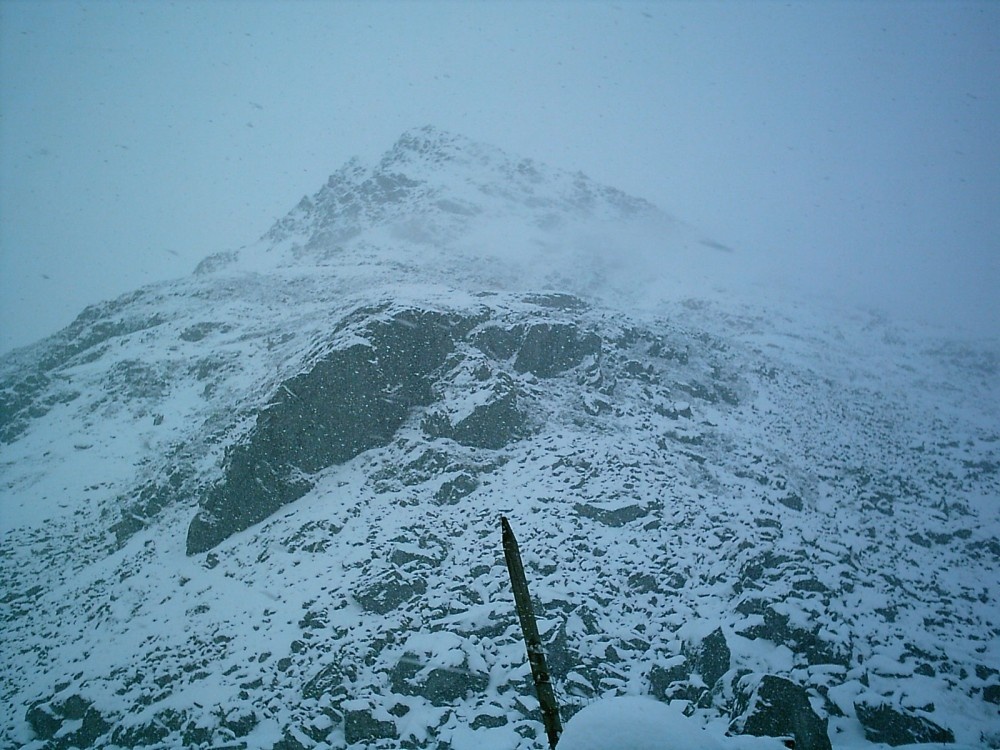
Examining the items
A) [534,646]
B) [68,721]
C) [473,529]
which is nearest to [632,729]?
[534,646]

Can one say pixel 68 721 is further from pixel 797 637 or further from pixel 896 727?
pixel 896 727

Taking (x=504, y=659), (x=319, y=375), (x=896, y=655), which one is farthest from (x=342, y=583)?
(x=896, y=655)

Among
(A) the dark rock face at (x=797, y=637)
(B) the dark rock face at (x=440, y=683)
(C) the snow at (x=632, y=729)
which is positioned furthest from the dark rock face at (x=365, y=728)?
(C) the snow at (x=632, y=729)

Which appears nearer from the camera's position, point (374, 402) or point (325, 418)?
point (325, 418)

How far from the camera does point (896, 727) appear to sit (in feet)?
32.4

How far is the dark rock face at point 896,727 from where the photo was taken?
966 centimetres

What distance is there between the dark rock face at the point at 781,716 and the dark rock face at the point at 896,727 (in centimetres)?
159

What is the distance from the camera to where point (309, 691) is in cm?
1184

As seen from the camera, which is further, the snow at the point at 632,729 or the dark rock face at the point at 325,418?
the dark rock face at the point at 325,418

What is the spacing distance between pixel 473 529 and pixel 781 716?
897 centimetres

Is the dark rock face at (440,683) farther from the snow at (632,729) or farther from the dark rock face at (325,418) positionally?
the snow at (632,729)

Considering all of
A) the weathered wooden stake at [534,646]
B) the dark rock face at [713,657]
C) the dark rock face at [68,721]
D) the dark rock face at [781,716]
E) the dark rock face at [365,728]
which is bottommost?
the dark rock face at [68,721]

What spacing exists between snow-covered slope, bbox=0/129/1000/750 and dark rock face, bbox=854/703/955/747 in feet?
0.17

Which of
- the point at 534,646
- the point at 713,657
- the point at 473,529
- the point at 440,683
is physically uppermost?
the point at 534,646
